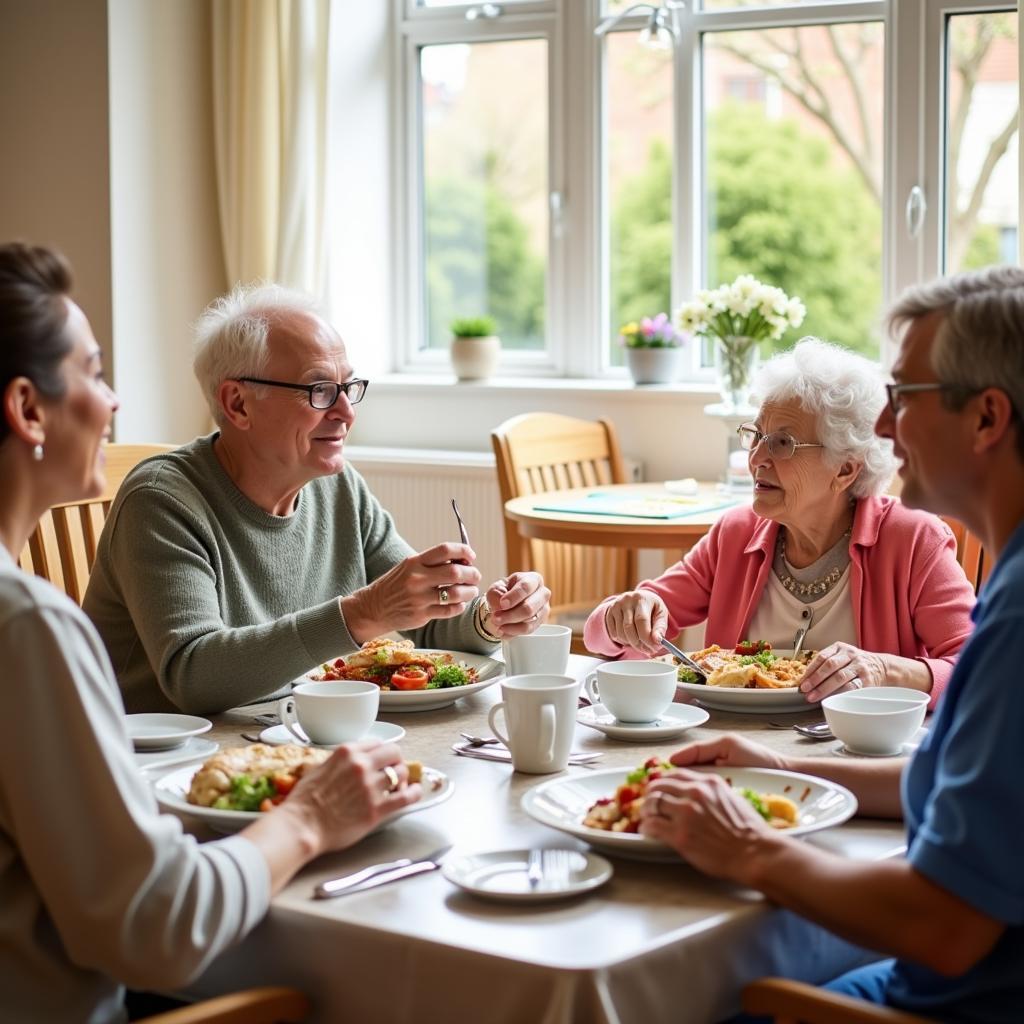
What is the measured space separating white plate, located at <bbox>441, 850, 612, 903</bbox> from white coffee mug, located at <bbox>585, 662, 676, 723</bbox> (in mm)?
421

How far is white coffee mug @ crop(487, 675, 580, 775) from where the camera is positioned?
1590mm

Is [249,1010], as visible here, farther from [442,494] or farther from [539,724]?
[442,494]

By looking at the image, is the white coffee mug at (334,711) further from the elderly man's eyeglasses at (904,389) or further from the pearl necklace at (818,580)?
the pearl necklace at (818,580)

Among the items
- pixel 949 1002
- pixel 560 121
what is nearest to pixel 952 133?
pixel 560 121


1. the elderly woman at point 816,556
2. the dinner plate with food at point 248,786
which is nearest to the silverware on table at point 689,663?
the elderly woman at point 816,556

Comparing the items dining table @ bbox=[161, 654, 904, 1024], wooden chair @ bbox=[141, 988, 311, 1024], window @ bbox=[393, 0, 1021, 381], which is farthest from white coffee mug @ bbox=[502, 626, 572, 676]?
window @ bbox=[393, 0, 1021, 381]

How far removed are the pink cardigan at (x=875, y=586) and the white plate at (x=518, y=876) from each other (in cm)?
85

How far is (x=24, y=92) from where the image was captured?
14.6ft

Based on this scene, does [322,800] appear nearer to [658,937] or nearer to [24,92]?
[658,937]

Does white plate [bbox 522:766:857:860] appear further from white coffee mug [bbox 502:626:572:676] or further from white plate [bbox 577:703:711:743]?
white coffee mug [bbox 502:626:572:676]

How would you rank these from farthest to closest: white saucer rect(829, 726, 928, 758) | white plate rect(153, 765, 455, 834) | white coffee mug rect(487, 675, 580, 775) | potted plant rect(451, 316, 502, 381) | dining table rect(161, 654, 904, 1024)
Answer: potted plant rect(451, 316, 502, 381), white saucer rect(829, 726, 928, 758), white coffee mug rect(487, 675, 580, 775), white plate rect(153, 765, 455, 834), dining table rect(161, 654, 904, 1024)

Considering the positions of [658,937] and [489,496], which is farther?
[489,496]

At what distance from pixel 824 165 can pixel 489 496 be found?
1458 mm

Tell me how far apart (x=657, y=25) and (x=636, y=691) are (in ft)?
10.1
